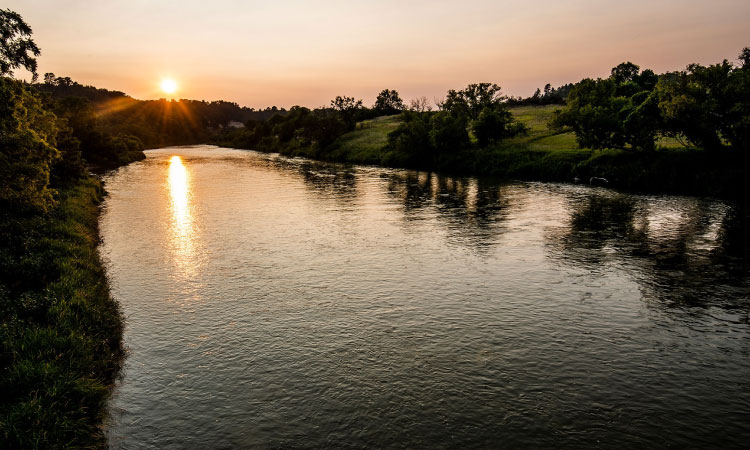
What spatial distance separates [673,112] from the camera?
50562 millimetres

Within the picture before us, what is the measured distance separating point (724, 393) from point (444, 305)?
10.8 meters

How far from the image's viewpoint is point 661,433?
498 inches

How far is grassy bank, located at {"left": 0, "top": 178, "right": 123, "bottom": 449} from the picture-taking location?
11.8 metres

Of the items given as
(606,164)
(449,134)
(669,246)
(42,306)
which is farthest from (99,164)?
(669,246)

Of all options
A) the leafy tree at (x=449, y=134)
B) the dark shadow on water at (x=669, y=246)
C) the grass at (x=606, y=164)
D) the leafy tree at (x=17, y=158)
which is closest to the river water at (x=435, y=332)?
the dark shadow on water at (x=669, y=246)

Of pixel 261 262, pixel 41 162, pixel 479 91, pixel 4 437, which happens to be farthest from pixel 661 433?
pixel 479 91

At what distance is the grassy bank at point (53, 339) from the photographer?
38.7 ft

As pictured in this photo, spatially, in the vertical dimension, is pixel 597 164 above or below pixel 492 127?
below

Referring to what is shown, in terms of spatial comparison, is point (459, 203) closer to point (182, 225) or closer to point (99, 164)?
point (182, 225)

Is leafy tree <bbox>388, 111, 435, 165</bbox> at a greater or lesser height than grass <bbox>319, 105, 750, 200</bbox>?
greater

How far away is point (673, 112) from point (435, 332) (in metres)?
46.9

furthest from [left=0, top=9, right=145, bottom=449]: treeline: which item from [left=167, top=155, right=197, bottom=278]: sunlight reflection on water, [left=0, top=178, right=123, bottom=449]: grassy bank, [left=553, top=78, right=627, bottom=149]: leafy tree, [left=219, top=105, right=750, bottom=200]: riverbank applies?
[left=553, top=78, right=627, bottom=149]: leafy tree

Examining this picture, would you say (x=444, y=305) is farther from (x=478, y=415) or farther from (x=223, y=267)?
(x=223, y=267)

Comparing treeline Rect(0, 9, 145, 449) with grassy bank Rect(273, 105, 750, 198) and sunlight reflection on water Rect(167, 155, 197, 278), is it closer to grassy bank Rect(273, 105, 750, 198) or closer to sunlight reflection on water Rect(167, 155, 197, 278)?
sunlight reflection on water Rect(167, 155, 197, 278)
